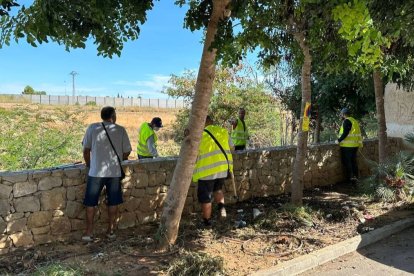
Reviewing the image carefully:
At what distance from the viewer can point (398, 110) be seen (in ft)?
40.3

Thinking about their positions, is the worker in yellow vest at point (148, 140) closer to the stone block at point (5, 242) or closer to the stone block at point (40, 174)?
the stone block at point (40, 174)

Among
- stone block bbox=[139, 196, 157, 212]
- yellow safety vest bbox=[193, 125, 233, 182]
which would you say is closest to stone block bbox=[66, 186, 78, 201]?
stone block bbox=[139, 196, 157, 212]

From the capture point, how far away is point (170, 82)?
1775cm

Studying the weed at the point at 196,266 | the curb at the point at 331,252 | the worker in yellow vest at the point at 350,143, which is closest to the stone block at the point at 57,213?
the weed at the point at 196,266

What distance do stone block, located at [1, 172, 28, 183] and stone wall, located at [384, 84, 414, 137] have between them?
32.4 feet

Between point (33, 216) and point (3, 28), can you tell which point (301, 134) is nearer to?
point (33, 216)

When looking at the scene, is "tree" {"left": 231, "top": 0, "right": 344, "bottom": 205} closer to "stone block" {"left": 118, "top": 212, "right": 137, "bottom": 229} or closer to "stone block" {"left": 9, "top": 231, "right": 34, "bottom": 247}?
"stone block" {"left": 118, "top": 212, "right": 137, "bottom": 229}

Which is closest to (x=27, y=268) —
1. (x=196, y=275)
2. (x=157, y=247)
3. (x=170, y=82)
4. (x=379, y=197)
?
(x=157, y=247)

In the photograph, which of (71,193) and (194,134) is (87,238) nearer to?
(71,193)

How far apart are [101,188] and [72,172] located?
0.42m

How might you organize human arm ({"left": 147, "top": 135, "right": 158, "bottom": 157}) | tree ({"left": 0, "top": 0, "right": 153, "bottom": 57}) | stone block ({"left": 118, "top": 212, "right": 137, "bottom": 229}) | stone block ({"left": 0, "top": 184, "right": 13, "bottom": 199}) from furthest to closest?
1. human arm ({"left": 147, "top": 135, "right": 158, "bottom": 157})
2. stone block ({"left": 118, "top": 212, "right": 137, "bottom": 229})
3. stone block ({"left": 0, "top": 184, "right": 13, "bottom": 199})
4. tree ({"left": 0, "top": 0, "right": 153, "bottom": 57})

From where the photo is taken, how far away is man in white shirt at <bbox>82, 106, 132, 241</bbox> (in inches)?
227

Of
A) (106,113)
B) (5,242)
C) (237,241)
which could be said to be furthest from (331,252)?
(5,242)

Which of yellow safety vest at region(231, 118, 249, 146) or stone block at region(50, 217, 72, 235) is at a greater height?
yellow safety vest at region(231, 118, 249, 146)
